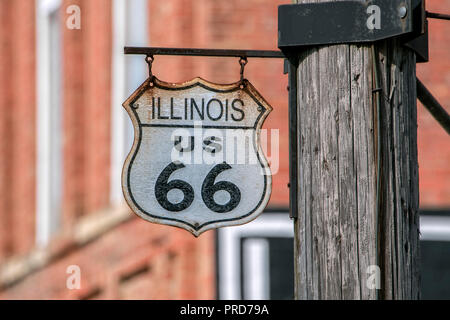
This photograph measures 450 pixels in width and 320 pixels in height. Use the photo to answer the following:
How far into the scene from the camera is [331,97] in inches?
166

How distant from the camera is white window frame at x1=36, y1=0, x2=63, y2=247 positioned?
14.0 meters

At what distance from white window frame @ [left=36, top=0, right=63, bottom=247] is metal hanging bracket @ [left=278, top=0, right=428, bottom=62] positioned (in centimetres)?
987

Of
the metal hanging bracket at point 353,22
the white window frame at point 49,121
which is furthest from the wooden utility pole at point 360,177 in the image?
the white window frame at point 49,121

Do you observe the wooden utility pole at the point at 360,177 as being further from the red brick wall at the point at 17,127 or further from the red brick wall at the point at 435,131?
the red brick wall at the point at 17,127

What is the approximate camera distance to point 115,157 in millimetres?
12008

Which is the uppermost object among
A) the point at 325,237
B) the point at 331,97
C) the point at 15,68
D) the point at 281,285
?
the point at 15,68

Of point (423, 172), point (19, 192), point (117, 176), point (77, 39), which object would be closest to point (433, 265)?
point (423, 172)

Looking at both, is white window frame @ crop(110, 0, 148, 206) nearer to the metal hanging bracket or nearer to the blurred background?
the blurred background

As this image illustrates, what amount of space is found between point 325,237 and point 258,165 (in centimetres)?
47

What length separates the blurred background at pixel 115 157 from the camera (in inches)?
379

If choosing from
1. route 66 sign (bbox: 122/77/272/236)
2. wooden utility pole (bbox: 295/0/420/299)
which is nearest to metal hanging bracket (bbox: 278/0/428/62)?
wooden utility pole (bbox: 295/0/420/299)

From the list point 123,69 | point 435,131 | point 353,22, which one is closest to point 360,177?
point 353,22

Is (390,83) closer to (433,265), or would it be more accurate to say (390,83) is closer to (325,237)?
(325,237)

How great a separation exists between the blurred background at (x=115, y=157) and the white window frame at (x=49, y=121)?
17mm
